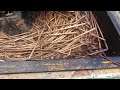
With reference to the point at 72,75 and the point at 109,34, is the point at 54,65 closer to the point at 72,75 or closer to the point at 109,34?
the point at 72,75

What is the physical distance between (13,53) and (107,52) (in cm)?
70

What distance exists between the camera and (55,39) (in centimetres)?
180

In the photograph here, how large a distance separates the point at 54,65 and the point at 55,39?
47cm

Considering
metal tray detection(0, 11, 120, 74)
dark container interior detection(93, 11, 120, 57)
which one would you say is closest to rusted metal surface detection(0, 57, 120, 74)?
metal tray detection(0, 11, 120, 74)

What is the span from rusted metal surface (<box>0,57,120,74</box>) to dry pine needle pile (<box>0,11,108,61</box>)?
0.16 meters

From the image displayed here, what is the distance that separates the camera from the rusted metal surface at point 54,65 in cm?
134

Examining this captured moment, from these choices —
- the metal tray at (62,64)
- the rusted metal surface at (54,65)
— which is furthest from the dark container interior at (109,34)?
the rusted metal surface at (54,65)

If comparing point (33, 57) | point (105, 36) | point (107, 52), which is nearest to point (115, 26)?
point (105, 36)

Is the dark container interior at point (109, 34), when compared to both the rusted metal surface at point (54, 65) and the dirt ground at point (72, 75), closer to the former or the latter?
the rusted metal surface at point (54, 65)

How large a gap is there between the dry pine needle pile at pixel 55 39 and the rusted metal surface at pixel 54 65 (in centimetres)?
16

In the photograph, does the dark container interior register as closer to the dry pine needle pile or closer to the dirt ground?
the dry pine needle pile

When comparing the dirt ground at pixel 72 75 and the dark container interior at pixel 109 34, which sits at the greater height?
the dark container interior at pixel 109 34

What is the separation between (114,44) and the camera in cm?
158
